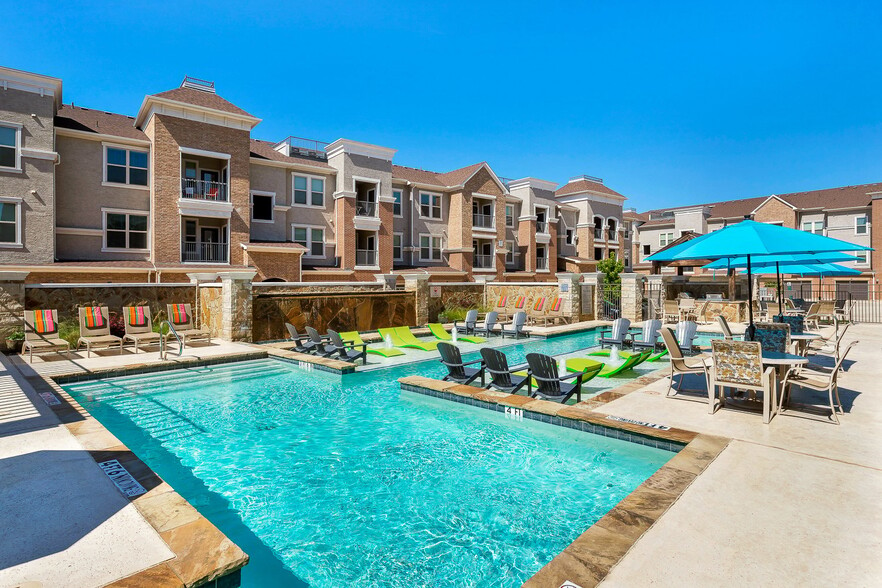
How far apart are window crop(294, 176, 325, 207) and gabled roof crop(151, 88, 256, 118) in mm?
4732

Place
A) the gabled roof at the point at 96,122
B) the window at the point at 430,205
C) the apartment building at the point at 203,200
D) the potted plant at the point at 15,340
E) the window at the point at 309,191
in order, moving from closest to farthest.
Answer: the potted plant at the point at 15,340, the apartment building at the point at 203,200, the gabled roof at the point at 96,122, the window at the point at 309,191, the window at the point at 430,205

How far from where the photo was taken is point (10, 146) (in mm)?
19344

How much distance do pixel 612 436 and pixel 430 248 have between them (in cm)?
2902

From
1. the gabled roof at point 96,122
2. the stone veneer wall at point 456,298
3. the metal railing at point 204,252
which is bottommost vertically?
the stone veneer wall at point 456,298

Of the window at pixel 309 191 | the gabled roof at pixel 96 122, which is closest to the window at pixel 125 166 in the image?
the gabled roof at pixel 96 122

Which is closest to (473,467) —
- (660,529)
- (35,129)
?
(660,529)

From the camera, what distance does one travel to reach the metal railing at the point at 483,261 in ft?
121

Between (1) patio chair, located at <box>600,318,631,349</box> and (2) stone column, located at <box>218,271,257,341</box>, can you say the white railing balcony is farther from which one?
(1) patio chair, located at <box>600,318,631,349</box>

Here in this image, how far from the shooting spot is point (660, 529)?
3.64 m

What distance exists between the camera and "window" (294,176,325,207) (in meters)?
28.3

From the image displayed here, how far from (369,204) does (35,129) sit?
16.5 metres

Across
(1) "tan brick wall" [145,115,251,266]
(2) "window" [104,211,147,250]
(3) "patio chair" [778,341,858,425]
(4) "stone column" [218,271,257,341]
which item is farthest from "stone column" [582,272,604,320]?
(2) "window" [104,211,147,250]

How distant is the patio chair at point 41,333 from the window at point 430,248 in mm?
23976

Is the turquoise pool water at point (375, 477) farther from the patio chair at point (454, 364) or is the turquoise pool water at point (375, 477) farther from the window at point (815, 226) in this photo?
the window at point (815, 226)
